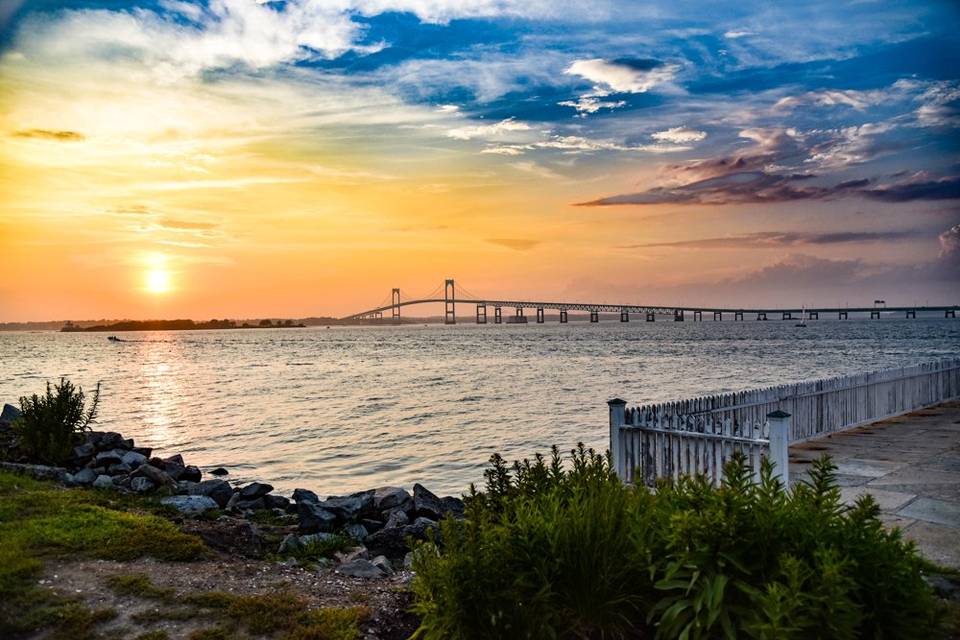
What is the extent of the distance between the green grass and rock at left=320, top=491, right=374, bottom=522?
2.82m

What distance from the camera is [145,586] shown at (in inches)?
259

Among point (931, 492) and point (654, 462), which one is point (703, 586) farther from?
point (931, 492)

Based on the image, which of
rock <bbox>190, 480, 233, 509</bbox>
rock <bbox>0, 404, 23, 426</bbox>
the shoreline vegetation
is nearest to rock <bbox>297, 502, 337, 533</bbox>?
the shoreline vegetation

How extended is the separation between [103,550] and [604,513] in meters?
6.03

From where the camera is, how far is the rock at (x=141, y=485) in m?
12.1

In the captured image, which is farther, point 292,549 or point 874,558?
point 292,549

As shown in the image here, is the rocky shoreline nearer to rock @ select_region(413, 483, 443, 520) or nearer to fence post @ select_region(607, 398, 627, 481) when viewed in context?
rock @ select_region(413, 483, 443, 520)

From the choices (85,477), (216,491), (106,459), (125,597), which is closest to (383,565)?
(125,597)

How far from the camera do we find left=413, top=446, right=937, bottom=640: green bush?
12.9 feet

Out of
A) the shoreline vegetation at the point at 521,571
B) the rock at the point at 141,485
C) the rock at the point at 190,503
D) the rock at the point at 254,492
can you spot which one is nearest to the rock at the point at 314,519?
the shoreline vegetation at the point at 521,571

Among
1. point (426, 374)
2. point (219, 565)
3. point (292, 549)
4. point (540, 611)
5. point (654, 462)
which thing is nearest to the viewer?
point (540, 611)

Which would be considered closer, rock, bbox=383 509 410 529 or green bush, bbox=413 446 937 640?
green bush, bbox=413 446 937 640

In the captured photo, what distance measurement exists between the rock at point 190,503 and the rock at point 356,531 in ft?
8.41

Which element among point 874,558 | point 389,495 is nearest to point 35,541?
point 389,495
